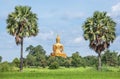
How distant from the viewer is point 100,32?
78812 mm

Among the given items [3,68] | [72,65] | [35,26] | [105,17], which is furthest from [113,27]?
[72,65]

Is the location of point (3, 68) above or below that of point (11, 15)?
below

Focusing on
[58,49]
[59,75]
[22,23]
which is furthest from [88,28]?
[58,49]

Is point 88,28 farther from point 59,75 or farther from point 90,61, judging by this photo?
point 90,61

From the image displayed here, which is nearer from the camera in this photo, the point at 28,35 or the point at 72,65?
the point at 28,35

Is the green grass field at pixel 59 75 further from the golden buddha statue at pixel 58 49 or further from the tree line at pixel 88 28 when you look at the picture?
the golden buddha statue at pixel 58 49

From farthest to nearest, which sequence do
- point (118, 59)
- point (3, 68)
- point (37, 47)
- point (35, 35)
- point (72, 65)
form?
1. point (37, 47)
2. point (118, 59)
3. point (72, 65)
4. point (35, 35)
5. point (3, 68)

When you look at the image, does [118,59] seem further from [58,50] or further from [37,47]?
[37,47]

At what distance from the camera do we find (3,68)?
2835 inches

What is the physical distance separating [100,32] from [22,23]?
14.4 m

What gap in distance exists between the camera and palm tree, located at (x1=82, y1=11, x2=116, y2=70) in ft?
257

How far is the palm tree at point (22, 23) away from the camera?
247 ft

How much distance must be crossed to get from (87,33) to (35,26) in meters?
9.90

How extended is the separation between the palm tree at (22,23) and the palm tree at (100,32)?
1029cm
